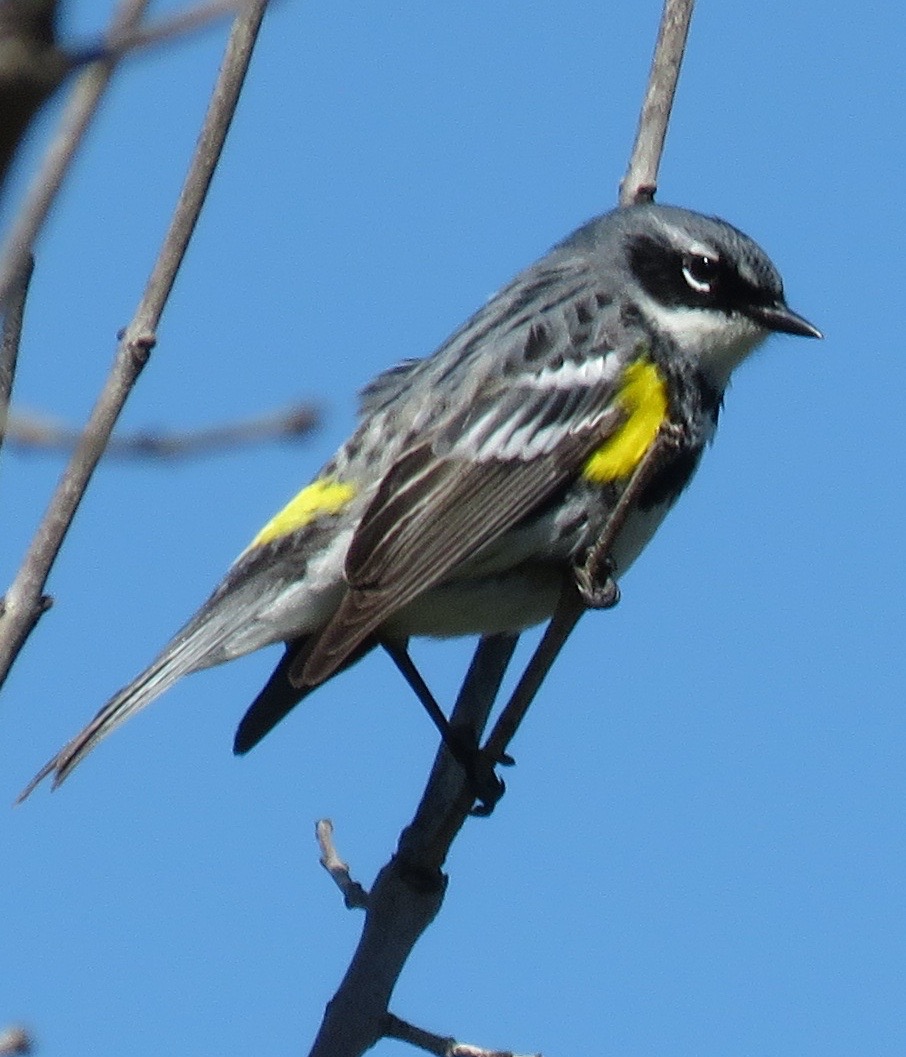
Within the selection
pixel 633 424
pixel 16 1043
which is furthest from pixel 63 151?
pixel 633 424

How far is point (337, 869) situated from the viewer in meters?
4.68

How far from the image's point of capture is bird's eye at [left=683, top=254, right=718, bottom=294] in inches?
245

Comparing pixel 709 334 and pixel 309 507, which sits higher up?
pixel 709 334

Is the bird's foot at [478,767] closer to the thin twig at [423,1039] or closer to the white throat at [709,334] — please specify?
the thin twig at [423,1039]

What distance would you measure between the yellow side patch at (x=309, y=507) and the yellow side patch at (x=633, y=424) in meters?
0.83

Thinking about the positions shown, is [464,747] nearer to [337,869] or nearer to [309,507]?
[337,869]

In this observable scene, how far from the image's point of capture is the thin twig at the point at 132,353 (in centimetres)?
283

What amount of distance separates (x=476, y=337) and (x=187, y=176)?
3.07 meters

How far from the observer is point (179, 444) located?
163 centimetres

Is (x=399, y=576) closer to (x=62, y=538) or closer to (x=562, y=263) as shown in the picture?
(x=562, y=263)

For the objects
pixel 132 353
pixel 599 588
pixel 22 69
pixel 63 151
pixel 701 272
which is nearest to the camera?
pixel 22 69

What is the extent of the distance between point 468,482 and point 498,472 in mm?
107

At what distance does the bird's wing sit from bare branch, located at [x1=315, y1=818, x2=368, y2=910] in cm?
51

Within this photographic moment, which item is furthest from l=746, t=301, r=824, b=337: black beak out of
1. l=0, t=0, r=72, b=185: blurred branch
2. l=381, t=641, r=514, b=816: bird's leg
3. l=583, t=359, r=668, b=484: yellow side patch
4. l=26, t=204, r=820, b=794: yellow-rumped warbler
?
l=0, t=0, r=72, b=185: blurred branch
